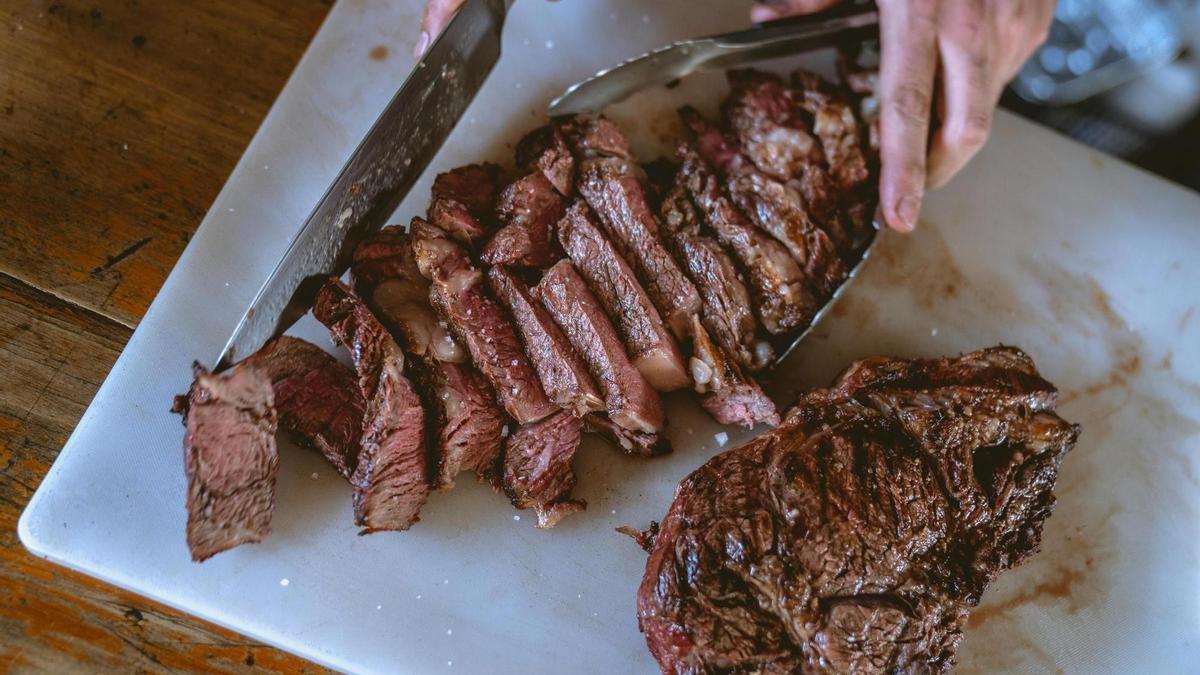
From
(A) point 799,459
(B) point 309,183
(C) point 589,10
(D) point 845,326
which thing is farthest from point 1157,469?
(B) point 309,183

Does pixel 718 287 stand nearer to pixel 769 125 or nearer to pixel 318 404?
pixel 769 125

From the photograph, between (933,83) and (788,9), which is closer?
(933,83)

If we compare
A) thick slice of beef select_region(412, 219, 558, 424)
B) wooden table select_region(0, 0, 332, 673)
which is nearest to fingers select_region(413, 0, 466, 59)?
thick slice of beef select_region(412, 219, 558, 424)

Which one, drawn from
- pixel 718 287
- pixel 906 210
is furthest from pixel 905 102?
pixel 718 287

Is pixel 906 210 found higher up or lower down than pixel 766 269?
higher up

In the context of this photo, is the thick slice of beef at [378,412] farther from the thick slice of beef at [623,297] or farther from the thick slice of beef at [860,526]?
the thick slice of beef at [860,526]
